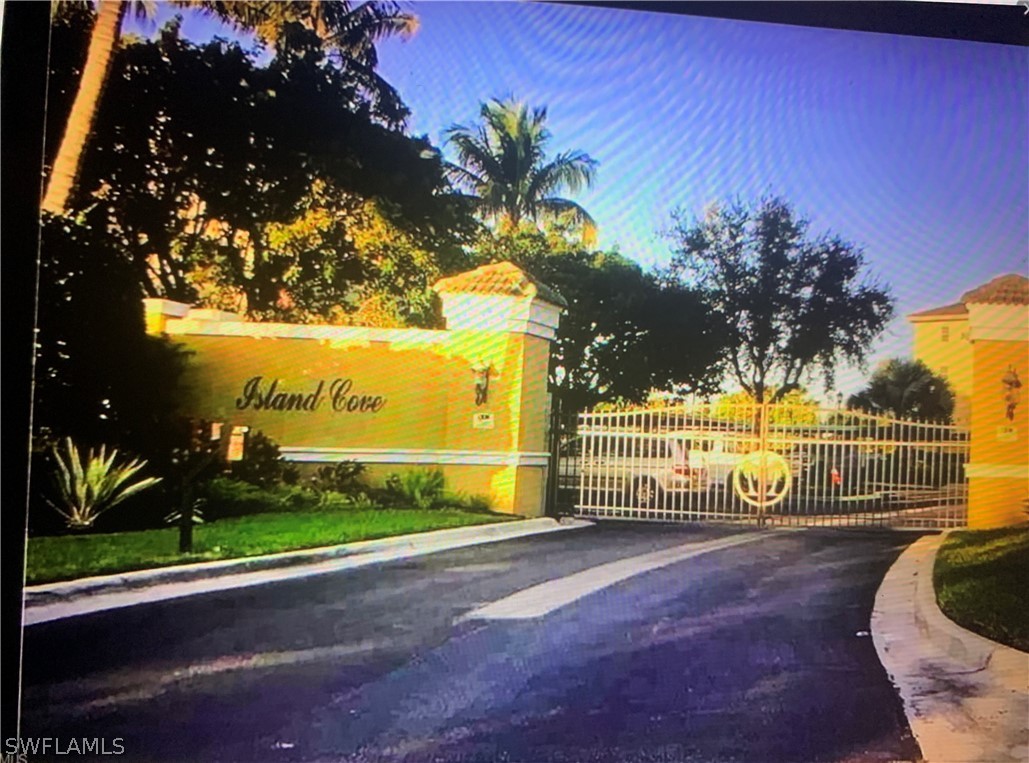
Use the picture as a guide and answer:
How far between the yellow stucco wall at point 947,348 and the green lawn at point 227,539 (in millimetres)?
1244

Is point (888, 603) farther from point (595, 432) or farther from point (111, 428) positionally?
point (111, 428)

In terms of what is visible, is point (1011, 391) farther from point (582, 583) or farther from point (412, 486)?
point (412, 486)

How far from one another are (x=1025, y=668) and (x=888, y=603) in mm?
400

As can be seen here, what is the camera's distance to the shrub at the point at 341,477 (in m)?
2.25

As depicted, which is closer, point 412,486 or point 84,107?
point 84,107

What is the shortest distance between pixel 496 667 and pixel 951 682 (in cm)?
121

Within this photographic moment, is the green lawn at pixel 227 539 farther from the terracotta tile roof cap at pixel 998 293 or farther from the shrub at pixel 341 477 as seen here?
the terracotta tile roof cap at pixel 998 293

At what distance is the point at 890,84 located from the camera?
92.7 inches

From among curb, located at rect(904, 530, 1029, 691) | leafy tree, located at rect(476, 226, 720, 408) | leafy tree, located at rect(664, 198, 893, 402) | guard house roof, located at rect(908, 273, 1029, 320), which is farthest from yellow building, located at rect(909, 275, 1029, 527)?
leafy tree, located at rect(476, 226, 720, 408)

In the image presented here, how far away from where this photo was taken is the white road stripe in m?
2.23

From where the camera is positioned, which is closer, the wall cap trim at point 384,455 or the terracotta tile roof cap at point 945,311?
the wall cap trim at point 384,455

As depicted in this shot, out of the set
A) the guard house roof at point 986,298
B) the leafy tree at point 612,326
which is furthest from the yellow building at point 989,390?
the leafy tree at point 612,326

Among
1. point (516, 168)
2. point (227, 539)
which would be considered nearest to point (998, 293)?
point (516, 168)

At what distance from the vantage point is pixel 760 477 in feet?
7.82
